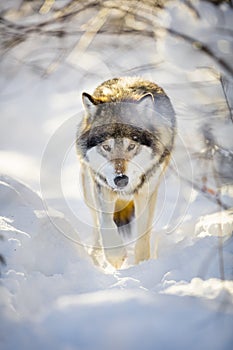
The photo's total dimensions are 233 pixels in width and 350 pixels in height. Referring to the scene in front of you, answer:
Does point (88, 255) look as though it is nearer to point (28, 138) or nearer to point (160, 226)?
point (160, 226)

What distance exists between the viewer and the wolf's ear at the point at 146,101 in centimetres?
350

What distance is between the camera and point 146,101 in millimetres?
3537

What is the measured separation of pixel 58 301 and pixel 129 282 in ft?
1.83

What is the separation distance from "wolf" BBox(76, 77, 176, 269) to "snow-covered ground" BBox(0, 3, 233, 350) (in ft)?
0.52

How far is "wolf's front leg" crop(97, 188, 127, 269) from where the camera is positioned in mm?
3734

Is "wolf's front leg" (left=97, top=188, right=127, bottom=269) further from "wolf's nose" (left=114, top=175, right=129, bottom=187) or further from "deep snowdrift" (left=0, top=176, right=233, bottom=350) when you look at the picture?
"deep snowdrift" (left=0, top=176, right=233, bottom=350)

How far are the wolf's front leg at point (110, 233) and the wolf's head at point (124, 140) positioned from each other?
0.24 metres

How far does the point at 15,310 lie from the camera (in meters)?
2.18

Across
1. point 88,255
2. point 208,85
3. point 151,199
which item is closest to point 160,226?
point 151,199

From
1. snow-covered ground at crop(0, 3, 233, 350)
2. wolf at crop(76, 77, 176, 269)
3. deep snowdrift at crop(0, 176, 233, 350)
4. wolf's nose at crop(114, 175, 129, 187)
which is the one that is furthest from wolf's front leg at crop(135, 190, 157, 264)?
deep snowdrift at crop(0, 176, 233, 350)

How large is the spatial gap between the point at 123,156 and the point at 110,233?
83 centimetres

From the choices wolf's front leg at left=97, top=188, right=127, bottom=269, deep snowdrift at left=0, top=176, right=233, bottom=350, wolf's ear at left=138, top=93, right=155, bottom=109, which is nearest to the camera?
deep snowdrift at left=0, top=176, right=233, bottom=350

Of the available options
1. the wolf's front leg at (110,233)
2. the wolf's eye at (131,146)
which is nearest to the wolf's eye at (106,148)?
the wolf's eye at (131,146)

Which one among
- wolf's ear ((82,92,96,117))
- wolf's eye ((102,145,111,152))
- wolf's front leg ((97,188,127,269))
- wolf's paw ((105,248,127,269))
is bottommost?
wolf's paw ((105,248,127,269))
